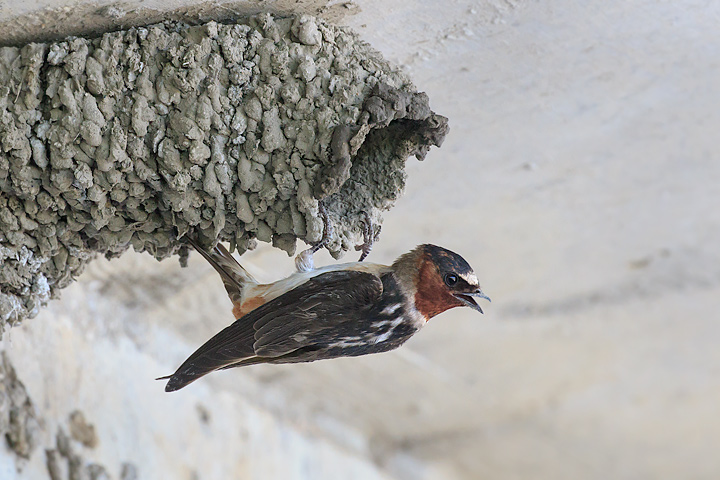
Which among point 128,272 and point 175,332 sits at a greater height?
point 128,272

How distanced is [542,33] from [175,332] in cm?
356

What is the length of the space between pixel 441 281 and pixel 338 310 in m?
0.42

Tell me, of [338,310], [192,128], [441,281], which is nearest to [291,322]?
[338,310]

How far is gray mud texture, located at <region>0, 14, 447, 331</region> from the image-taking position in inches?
137

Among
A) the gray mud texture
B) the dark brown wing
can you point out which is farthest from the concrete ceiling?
the dark brown wing

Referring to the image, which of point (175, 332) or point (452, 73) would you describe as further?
point (175, 332)

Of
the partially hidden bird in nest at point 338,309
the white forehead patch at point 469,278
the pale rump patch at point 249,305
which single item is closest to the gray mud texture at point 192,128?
the partially hidden bird in nest at point 338,309

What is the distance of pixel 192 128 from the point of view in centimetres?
347

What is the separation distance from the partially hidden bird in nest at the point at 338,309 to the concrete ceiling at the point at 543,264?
1059 mm

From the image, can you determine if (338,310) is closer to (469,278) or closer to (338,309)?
(338,309)

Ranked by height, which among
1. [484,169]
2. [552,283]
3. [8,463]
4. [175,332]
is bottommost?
[552,283]

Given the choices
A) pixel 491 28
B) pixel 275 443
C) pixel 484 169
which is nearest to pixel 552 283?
pixel 484 169

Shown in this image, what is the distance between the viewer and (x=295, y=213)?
354cm

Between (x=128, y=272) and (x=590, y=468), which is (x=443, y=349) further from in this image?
(x=590, y=468)
